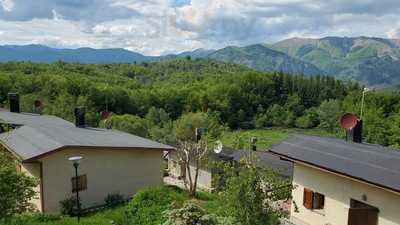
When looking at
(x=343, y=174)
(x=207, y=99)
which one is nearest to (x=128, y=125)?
(x=343, y=174)

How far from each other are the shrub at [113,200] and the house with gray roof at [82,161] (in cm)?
20

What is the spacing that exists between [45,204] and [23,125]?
783 centimetres

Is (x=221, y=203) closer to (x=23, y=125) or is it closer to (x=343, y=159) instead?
(x=343, y=159)

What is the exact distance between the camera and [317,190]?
14.6m

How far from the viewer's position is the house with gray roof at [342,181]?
11.5 meters

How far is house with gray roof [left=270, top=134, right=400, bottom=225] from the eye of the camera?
1148 centimetres

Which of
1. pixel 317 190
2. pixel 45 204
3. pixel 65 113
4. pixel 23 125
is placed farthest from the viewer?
pixel 65 113

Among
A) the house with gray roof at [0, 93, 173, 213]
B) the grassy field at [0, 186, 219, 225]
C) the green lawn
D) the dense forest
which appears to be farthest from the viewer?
the dense forest

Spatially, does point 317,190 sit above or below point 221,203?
below

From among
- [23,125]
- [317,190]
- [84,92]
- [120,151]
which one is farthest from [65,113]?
[317,190]

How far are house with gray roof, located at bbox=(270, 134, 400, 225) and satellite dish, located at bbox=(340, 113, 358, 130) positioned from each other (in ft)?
2.12

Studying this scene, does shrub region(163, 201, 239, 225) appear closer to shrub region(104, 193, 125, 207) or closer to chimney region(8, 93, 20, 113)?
shrub region(104, 193, 125, 207)

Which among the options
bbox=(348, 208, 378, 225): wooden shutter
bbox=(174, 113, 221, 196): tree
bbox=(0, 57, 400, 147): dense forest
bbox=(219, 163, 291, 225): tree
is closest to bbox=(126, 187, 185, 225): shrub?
bbox=(174, 113, 221, 196): tree

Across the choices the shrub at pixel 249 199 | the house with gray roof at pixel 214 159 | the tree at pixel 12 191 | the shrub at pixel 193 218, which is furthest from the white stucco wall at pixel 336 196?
the house with gray roof at pixel 214 159
